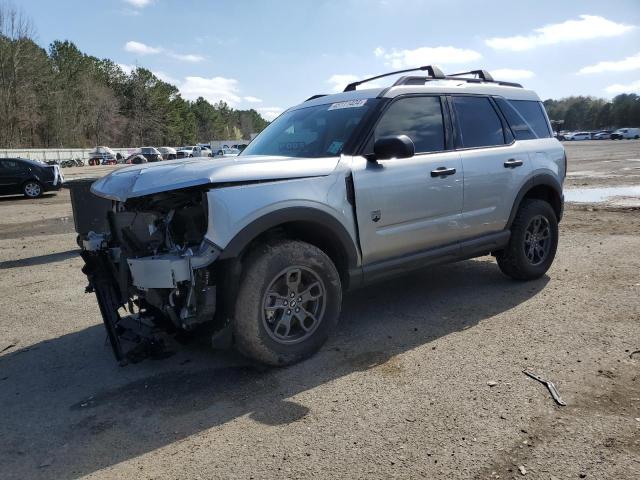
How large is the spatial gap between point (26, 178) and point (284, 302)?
17317 mm

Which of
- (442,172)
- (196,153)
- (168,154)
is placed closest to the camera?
(442,172)

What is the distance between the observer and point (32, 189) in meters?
17.6

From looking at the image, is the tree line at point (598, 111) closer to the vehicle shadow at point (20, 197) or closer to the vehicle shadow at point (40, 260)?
the vehicle shadow at point (20, 197)

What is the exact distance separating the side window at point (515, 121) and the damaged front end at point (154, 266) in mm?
3443

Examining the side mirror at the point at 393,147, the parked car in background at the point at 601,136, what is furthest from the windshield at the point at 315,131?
the parked car in background at the point at 601,136

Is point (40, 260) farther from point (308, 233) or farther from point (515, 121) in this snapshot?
point (515, 121)

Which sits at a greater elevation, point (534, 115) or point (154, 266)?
point (534, 115)

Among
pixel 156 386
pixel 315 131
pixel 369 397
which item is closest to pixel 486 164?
pixel 315 131

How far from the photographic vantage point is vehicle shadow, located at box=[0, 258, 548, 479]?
279 centimetres

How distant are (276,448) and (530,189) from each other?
3966 millimetres

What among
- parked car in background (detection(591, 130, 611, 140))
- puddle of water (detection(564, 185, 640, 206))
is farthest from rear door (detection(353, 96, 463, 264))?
parked car in background (detection(591, 130, 611, 140))

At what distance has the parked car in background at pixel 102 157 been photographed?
184ft

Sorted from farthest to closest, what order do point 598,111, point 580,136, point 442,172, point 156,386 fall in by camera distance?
point 598,111, point 580,136, point 442,172, point 156,386

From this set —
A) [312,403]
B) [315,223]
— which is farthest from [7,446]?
[315,223]
